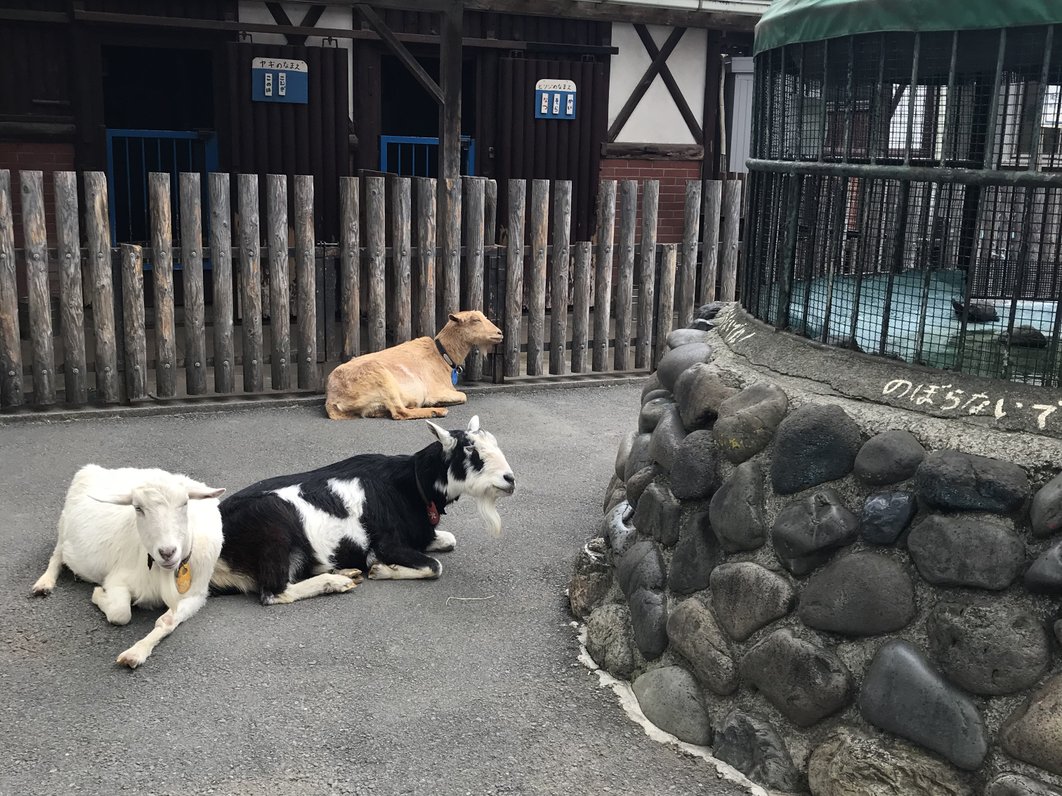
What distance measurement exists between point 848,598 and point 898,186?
76.0 inches

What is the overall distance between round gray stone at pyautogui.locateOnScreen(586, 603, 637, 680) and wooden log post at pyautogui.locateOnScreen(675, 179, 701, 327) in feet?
17.3

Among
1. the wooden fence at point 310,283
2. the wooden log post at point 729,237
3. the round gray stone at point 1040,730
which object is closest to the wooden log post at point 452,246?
the wooden fence at point 310,283

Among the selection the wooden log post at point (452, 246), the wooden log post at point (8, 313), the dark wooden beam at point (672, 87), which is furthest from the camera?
the dark wooden beam at point (672, 87)

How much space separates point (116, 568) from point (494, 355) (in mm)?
4826

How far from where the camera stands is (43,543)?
18.4ft

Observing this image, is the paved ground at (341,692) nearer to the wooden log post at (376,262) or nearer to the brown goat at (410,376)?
the brown goat at (410,376)

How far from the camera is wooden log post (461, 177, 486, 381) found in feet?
29.1

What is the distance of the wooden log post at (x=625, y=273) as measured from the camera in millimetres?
9195

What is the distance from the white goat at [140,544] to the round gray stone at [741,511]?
7.05 ft

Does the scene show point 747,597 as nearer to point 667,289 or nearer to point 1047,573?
point 1047,573

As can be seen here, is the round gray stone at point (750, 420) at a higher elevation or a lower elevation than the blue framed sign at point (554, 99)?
lower

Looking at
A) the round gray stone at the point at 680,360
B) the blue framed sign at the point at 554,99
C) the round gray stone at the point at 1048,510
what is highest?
the blue framed sign at the point at 554,99

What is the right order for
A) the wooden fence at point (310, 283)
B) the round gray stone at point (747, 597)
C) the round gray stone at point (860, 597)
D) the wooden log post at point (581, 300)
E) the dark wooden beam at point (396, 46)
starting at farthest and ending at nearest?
the wooden log post at point (581, 300) → the dark wooden beam at point (396, 46) → the wooden fence at point (310, 283) → the round gray stone at point (747, 597) → the round gray stone at point (860, 597)

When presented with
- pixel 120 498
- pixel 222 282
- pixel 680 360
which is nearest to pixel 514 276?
pixel 222 282
